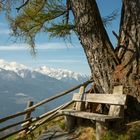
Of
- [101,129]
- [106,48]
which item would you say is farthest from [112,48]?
[101,129]

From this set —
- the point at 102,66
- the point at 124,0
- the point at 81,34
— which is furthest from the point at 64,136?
the point at 124,0

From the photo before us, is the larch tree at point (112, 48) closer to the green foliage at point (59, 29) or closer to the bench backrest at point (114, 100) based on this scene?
the bench backrest at point (114, 100)

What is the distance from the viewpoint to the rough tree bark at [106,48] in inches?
351

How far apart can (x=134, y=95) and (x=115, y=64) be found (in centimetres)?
103

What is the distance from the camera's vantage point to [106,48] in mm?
9305

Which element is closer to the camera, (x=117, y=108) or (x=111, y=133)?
(x=111, y=133)

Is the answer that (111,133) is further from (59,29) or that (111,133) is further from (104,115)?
(59,29)

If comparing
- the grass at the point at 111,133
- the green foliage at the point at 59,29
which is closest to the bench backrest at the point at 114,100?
the grass at the point at 111,133

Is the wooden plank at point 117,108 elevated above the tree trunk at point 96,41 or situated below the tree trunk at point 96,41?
below

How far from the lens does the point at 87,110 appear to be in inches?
412

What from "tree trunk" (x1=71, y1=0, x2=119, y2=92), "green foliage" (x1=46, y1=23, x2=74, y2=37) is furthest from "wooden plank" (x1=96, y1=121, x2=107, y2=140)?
"green foliage" (x1=46, y1=23, x2=74, y2=37)

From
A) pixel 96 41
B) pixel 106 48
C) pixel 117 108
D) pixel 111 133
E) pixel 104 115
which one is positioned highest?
pixel 96 41

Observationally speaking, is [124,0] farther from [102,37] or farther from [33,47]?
[33,47]

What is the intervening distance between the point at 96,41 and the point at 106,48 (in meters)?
0.34
